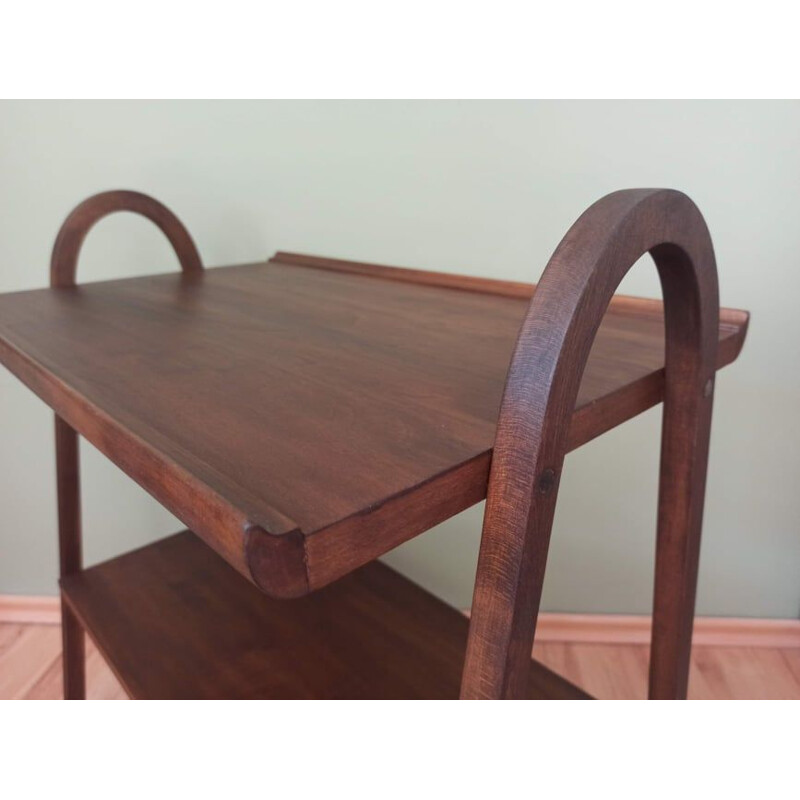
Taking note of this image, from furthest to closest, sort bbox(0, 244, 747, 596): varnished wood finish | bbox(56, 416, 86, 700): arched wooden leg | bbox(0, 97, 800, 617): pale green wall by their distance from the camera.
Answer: bbox(0, 97, 800, 617): pale green wall, bbox(56, 416, 86, 700): arched wooden leg, bbox(0, 244, 747, 596): varnished wood finish

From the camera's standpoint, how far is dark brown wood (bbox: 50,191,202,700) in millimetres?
928

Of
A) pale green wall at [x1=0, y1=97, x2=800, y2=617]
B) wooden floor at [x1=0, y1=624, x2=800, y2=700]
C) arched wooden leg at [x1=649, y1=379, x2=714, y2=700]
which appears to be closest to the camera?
arched wooden leg at [x1=649, y1=379, x2=714, y2=700]

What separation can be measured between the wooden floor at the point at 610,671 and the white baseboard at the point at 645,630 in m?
0.01

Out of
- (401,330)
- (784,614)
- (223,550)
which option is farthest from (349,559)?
(784,614)

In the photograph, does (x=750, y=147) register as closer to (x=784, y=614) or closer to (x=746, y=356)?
(x=746, y=356)

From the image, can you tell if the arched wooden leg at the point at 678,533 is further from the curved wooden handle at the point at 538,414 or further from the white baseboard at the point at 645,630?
the white baseboard at the point at 645,630

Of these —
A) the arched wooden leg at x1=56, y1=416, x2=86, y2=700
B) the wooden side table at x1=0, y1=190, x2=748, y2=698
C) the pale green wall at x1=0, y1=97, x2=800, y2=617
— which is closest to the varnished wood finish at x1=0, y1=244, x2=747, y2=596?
the wooden side table at x1=0, y1=190, x2=748, y2=698

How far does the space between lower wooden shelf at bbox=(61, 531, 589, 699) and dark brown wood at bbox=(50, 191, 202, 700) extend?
7 cm

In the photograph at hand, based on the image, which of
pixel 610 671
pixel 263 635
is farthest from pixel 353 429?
pixel 610 671

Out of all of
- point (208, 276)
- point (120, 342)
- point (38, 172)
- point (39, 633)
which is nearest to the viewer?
point (120, 342)

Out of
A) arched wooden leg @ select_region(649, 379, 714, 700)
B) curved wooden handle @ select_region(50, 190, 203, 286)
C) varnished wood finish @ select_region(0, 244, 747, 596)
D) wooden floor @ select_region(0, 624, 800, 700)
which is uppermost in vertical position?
curved wooden handle @ select_region(50, 190, 203, 286)

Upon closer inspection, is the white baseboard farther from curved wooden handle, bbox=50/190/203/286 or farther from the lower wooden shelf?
curved wooden handle, bbox=50/190/203/286

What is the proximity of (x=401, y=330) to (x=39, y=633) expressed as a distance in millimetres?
1240

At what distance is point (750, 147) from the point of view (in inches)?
43.3
